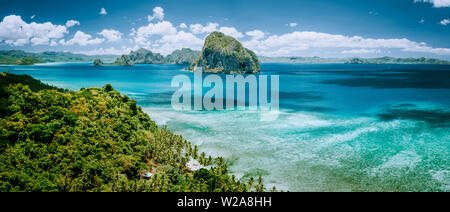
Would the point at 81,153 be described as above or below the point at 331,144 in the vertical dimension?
above

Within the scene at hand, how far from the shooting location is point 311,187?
25984 millimetres

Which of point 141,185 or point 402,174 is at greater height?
point 141,185

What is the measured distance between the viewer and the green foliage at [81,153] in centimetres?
1925

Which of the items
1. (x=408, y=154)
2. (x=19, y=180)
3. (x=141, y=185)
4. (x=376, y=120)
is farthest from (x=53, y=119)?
(x=376, y=120)

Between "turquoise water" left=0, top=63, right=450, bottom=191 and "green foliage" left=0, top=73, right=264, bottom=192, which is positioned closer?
"green foliage" left=0, top=73, right=264, bottom=192

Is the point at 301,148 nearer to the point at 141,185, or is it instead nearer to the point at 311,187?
the point at 311,187

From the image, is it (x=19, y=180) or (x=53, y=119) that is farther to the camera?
(x=53, y=119)

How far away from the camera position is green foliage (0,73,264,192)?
1925 centimetres

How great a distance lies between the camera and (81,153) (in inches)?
895

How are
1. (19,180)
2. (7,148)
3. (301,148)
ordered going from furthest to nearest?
(301,148)
(7,148)
(19,180)

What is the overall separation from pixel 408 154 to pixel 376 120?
63.9ft

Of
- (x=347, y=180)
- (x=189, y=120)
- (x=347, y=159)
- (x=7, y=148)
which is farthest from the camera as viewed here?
(x=189, y=120)

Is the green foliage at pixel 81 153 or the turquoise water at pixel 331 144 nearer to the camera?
the green foliage at pixel 81 153

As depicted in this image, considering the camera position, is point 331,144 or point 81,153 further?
point 331,144
